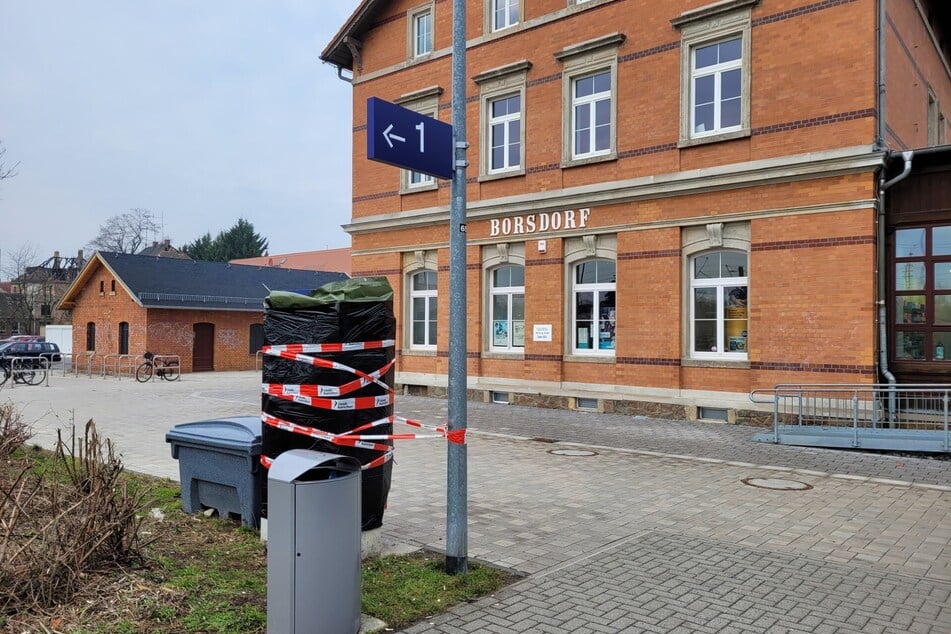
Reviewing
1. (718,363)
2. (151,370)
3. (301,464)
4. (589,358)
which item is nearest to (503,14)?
(589,358)

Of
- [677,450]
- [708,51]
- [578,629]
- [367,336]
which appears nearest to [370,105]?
[367,336]

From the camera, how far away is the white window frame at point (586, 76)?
16.0 meters

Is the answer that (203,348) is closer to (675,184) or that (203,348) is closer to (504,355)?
(504,355)

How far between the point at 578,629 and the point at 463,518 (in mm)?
1221

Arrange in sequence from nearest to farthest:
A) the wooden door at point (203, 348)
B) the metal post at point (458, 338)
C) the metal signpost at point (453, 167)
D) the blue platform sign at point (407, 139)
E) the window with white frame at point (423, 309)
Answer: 1. the blue platform sign at point (407, 139)
2. the metal signpost at point (453, 167)
3. the metal post at point (458, 338)
4. the window with white frame at point (423, 309)
5. the wooden door at point (203, 348)

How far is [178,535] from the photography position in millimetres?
5898

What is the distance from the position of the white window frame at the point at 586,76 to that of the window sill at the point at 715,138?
1.68 meters

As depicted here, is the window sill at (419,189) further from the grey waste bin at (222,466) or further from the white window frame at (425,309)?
the grey waste bin at (222,466)

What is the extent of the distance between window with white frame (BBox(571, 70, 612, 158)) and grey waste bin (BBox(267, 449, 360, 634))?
13.6 m

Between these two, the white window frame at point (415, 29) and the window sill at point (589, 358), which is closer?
the window sill at point (589, 358)

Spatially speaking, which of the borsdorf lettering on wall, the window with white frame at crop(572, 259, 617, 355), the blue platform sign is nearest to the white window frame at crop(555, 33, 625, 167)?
the borsdorf lettering on wall

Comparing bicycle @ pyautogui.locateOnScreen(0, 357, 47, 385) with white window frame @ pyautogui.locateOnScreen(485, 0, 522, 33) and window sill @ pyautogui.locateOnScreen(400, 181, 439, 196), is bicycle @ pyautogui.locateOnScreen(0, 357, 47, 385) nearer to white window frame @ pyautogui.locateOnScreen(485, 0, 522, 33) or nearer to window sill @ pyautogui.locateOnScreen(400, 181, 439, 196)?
window sill @ pyautogui.locateOnScreen(400, 181, 439, 196)

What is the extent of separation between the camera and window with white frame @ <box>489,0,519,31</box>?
18.2 metres

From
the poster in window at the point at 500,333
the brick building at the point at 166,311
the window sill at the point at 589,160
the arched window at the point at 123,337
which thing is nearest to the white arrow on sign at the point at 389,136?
the window sill at the point at 589,160
